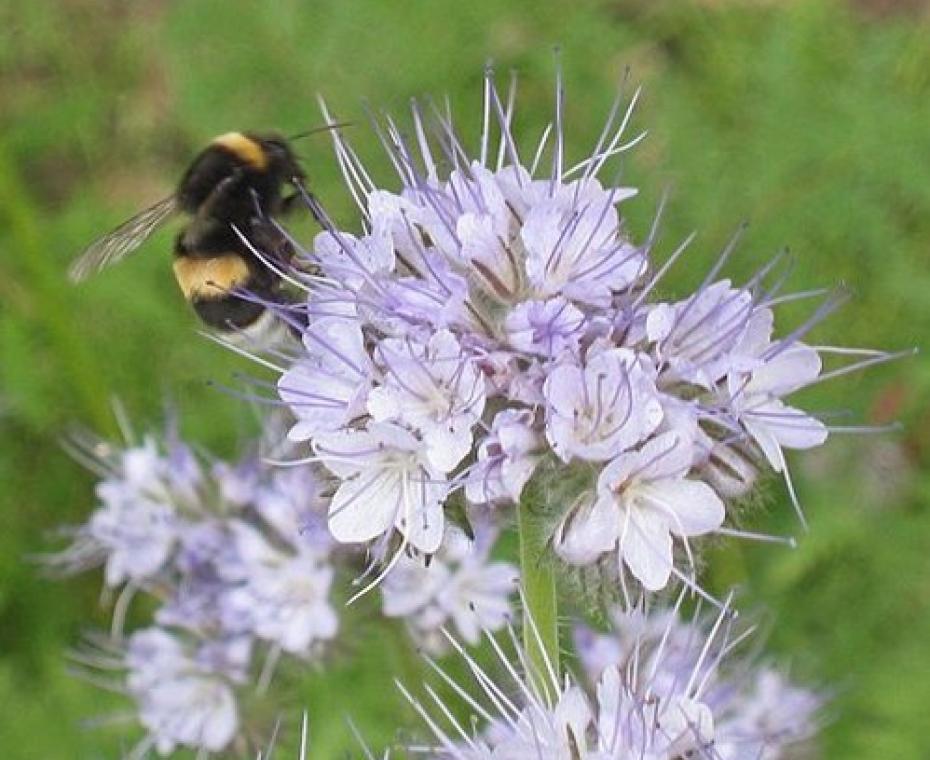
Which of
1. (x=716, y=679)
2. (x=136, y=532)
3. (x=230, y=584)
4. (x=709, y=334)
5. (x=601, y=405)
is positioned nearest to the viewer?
(x=601, y=405)

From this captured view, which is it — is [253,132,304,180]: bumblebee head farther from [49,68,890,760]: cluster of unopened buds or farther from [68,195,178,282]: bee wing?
[49,68,890,760]: cluster of unopened buds

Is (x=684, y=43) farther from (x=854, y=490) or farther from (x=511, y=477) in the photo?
(x=511, y=477)

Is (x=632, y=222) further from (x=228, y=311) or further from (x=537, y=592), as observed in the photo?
(x=537, y=592)

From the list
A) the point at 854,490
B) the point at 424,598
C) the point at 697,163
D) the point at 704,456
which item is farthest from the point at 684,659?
the point at 697,163

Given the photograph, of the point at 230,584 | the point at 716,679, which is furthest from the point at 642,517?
the point at 230,584

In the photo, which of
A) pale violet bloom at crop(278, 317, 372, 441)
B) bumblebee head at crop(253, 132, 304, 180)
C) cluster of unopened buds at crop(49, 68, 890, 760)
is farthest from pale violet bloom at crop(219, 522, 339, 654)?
pale violet bloom at crop(278, 317, 372, 441)
